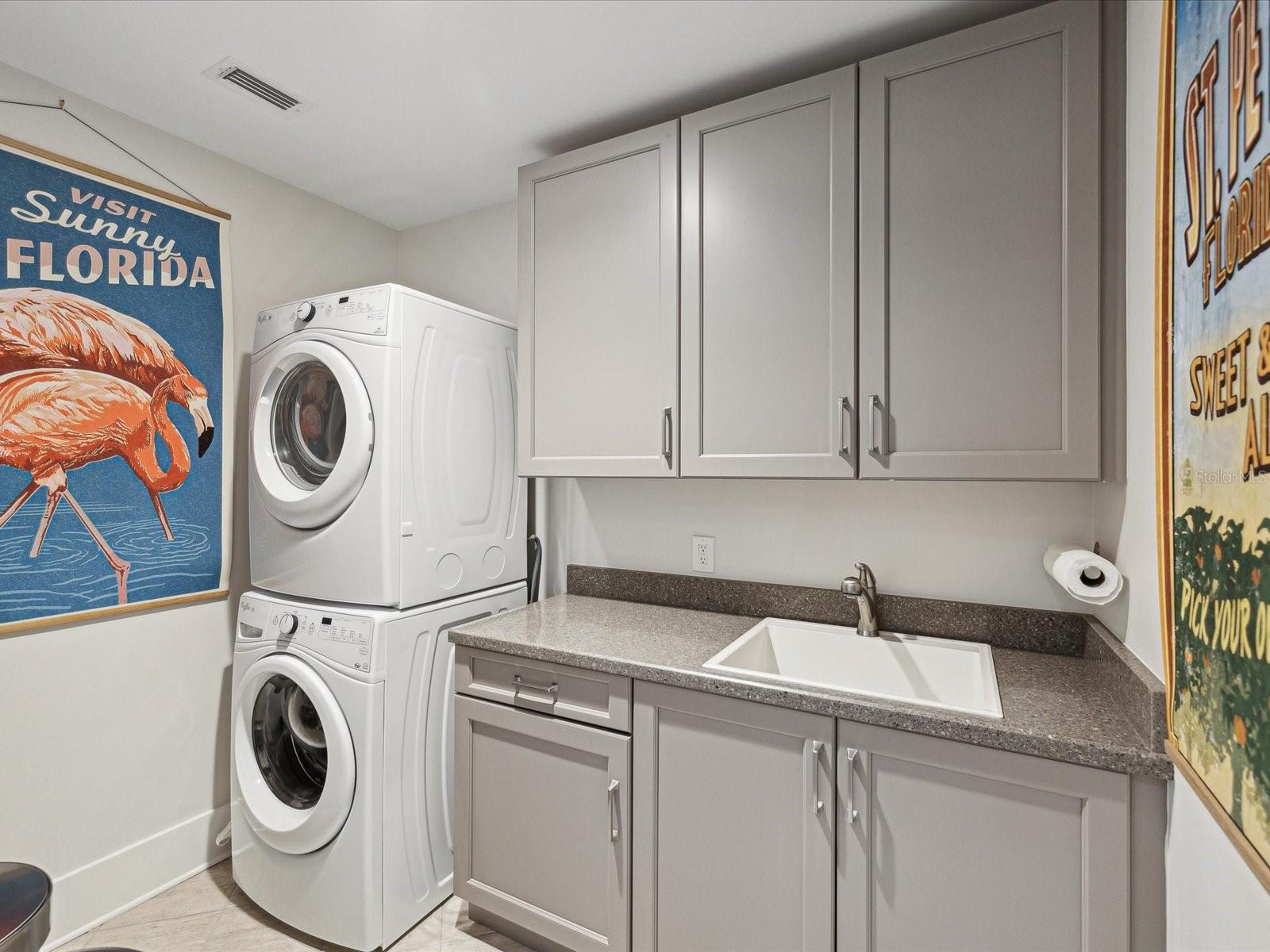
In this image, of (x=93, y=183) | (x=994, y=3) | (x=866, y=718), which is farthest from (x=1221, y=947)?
(x=93, y=183)

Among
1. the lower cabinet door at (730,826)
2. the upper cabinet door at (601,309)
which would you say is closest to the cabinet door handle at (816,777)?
the lower cabinet door at (730,826)

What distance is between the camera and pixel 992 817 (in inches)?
46.7

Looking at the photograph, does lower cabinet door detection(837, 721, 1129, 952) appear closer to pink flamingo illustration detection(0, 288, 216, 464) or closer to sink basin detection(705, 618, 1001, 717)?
sink basin detection(705, 618, 1001, 717)

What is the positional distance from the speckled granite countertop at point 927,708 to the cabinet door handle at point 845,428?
0.57 metres

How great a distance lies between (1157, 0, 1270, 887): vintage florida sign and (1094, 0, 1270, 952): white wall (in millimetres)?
92

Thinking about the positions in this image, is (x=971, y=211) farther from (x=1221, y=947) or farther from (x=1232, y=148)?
(x=1221, y=947)

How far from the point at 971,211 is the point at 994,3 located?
1.63 feet

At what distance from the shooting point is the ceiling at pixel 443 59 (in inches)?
58.7

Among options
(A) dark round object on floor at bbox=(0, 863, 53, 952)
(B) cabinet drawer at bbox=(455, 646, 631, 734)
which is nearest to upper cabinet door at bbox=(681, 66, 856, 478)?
(B) cabinet drawer at bbox=(455, 646, 631, 734)

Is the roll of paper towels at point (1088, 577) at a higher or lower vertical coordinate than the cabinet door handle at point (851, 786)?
higher

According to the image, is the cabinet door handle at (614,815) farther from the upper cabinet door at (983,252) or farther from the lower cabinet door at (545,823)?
the upper cabinet door at (983,252)

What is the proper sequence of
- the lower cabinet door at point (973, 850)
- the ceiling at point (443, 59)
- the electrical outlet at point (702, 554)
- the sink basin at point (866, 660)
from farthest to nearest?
the electrical outlet at point (702, 554) → the sink basin at point (866, 660) → the ceiling at point (443, 59) → the lower cabinet door at point (973, 850)

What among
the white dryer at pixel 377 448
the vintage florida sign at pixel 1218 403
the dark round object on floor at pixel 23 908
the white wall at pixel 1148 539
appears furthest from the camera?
the white dryer at pixel 377 448

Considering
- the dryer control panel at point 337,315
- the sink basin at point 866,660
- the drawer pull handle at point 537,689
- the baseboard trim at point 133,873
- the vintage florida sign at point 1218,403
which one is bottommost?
the baseboard trim at point 133,873
